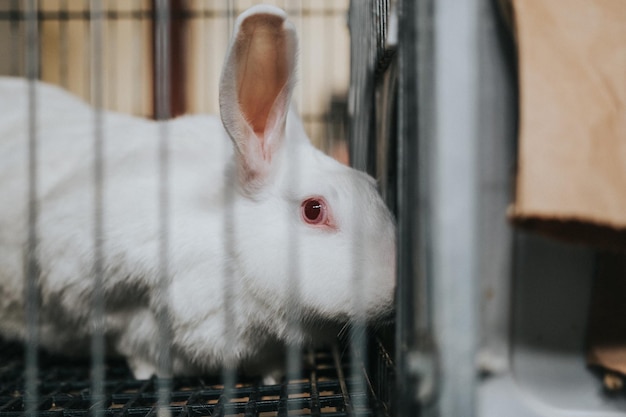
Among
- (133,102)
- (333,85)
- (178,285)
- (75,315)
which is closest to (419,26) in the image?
(178,285)

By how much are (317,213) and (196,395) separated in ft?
1.26

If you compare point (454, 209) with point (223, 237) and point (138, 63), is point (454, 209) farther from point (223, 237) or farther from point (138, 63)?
point (138, 63)

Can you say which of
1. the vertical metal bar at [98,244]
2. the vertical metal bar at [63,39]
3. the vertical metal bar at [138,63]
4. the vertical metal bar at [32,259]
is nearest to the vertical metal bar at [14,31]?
the vertical metal bar at [63,39]

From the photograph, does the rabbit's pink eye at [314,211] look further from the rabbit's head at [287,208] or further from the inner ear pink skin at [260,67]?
the inner ear pink skin at [260,67]

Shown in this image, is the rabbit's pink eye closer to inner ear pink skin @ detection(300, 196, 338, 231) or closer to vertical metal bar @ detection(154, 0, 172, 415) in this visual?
inner ear pink skin @ detection(300, 196, 338, 231)

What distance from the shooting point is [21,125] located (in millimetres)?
1502

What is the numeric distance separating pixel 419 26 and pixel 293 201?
0.48m

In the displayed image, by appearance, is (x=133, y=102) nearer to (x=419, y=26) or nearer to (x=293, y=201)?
(x=293, y=201)

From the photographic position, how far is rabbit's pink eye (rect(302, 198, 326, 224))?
1101 mm

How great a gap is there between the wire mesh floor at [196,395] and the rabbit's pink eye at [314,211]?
0.82ft

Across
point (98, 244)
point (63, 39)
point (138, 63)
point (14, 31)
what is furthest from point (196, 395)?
point (138, 63)

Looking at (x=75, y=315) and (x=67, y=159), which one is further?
(x=67, y=159)

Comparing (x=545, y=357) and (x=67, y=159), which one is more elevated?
(x=67, y=159)

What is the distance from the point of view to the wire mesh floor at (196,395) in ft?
3.29
